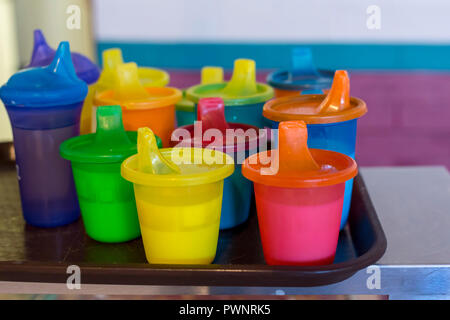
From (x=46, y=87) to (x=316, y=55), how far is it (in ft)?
6.26

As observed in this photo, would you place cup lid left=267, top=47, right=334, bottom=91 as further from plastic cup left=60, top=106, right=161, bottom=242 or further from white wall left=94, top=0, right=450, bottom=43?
white wall left=94, top=0, right=450, bottom=43

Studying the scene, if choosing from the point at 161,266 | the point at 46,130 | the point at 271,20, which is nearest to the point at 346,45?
the point at 271,20

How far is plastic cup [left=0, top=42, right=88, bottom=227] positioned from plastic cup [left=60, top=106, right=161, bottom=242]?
5 centimetres

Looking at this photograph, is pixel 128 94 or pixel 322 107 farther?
pixel 128 94

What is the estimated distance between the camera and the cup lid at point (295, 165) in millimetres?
598

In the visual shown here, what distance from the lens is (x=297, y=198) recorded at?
24.0 inches

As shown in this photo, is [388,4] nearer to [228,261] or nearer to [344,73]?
[344,73]

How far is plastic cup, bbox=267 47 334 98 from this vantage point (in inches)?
35.6

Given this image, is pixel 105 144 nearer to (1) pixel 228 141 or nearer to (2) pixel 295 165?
(1) pixel 228 141

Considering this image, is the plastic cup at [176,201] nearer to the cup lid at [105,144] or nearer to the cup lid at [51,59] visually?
the cup lid at [105,144]

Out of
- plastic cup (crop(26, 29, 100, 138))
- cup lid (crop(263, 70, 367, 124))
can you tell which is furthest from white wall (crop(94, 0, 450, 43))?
cup lid (crop(263, 70, 367, 124))

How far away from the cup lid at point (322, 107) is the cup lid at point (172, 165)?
0.36ft
